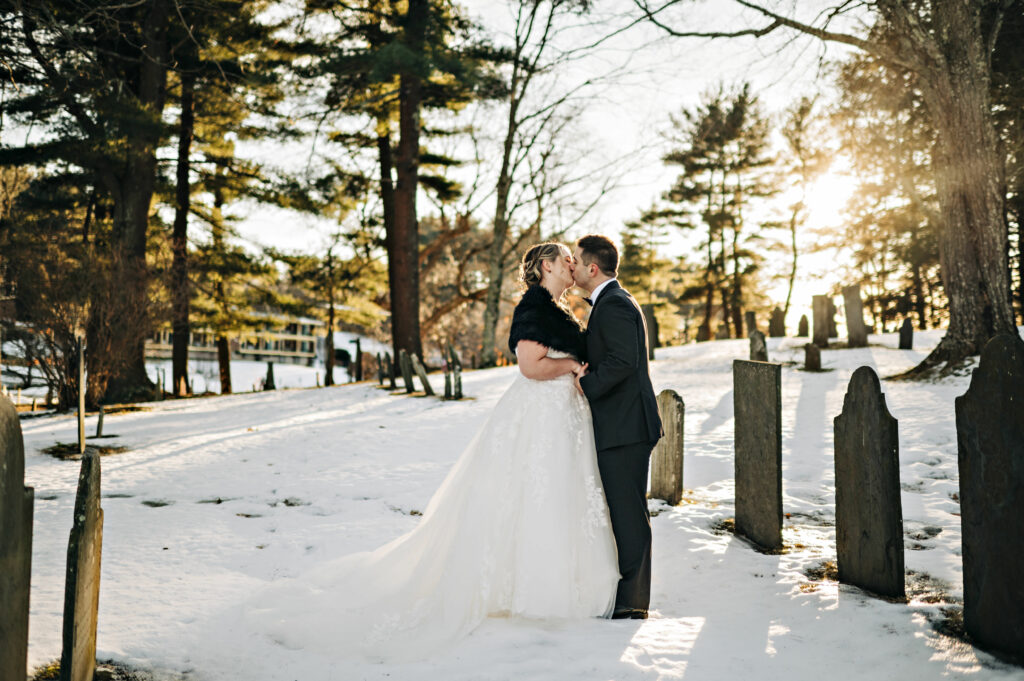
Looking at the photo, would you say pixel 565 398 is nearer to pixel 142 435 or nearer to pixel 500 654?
pixel 500 654

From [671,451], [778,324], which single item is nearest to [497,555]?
[671,451]

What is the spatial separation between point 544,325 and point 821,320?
15367 millimetres

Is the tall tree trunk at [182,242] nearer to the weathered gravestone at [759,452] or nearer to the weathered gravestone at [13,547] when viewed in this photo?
the weathered gravestone at [759,452]

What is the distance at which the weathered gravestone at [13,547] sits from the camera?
7.14 feet

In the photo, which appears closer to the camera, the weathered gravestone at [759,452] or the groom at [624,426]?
the groom at [624,426]

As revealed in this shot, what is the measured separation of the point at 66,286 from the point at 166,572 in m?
9.67

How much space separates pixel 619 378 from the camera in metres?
3.69

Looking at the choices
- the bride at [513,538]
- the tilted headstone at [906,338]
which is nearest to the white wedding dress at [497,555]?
the bride at [513,538]

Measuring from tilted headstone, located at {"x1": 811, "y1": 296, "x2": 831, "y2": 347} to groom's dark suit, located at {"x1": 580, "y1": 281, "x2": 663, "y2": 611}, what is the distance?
14.9 meters

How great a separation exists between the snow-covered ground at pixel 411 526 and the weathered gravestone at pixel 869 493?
0.57ft

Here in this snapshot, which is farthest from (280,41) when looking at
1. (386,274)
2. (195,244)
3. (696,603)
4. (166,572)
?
(696,603)

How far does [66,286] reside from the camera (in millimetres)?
11695

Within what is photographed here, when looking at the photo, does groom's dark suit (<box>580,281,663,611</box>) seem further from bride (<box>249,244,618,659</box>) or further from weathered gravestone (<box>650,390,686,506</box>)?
weathered gravestone (<box>650,390,686,506</box>)

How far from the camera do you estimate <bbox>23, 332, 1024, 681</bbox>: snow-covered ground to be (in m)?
3.09
